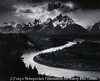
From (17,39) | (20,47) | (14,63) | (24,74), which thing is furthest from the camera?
(17,39)

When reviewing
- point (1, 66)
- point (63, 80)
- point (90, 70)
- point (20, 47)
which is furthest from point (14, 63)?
point (20, 47)

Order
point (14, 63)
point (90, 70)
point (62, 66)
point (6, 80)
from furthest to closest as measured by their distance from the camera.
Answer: point (62, 66), point (90, 70), point (14, 63), point (6, 80)

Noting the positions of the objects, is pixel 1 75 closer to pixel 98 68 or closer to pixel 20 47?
pixel 98 68

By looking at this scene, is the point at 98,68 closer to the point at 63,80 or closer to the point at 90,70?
the point at 90,70

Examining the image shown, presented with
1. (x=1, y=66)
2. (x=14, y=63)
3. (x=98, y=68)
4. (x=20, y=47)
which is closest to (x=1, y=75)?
(x=1, y=66)

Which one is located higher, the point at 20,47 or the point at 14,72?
the point at 20,47

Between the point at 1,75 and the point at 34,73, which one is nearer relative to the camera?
the point at 1,75

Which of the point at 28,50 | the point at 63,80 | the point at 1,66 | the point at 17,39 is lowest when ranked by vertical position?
the point at 63,80

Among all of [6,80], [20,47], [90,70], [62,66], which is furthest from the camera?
[20,47]

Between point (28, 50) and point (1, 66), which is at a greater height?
point (28, 50)
